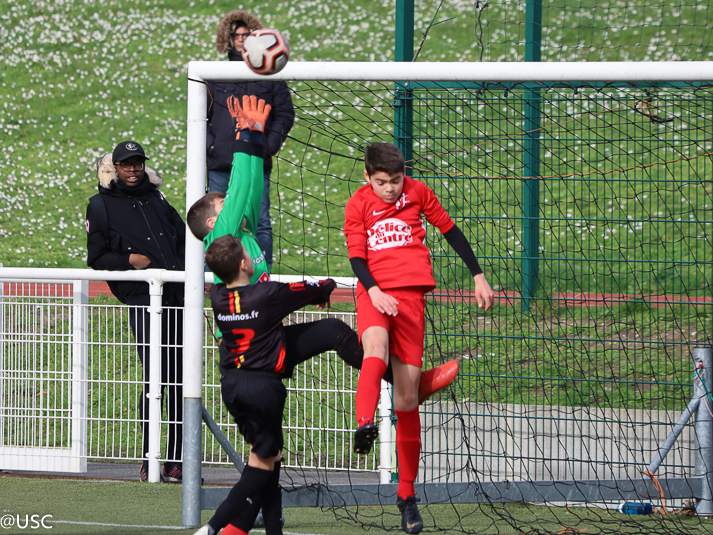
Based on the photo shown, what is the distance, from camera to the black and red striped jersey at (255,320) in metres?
3.75

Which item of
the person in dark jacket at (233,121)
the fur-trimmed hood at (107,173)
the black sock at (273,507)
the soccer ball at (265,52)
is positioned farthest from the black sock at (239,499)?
the fur-trimmed hood at (107,173)

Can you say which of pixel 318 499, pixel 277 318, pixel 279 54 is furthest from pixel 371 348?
pixel 279 54

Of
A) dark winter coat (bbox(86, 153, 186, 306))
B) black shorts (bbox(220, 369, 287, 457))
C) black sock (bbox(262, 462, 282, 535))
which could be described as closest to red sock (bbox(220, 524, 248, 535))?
black sock (bbox(262, 462, 282, 535))

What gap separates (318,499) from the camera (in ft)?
14.7

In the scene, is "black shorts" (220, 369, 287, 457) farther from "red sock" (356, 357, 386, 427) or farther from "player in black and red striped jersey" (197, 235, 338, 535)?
"red sock" (356, 357, 386, 427)

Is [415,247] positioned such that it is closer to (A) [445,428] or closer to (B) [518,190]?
(A) [445,428]

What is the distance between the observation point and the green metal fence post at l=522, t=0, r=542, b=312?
5717mm

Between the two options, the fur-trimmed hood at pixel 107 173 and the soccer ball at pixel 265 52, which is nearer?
the soccer ball at pixel 265 52

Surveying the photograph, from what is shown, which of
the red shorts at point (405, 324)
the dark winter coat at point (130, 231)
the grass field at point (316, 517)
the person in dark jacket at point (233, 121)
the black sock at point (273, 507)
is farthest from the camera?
the person in dark jacket at point (233, 121)

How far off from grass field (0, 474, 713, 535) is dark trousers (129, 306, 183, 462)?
1.06 ft

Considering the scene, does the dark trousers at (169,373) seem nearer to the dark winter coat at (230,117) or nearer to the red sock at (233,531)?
the dark winter coat at (230,117)

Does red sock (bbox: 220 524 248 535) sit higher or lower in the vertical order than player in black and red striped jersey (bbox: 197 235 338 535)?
lower

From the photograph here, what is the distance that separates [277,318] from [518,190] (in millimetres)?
6682

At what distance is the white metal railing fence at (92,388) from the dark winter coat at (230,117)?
4.18 feet
